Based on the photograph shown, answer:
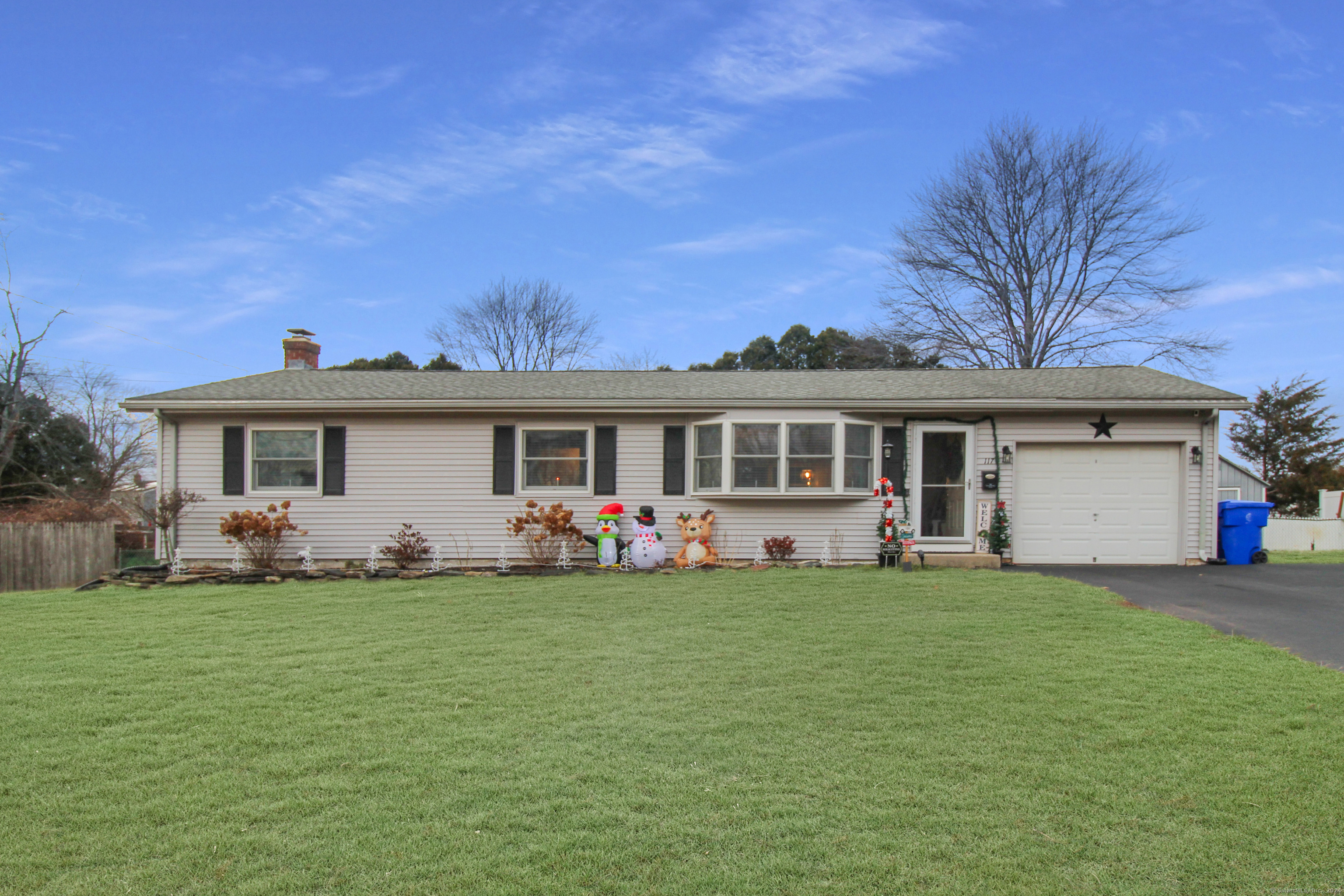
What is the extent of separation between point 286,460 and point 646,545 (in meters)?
5.81

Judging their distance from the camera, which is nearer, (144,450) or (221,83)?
(221,83)

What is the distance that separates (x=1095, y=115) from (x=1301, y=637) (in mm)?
22338

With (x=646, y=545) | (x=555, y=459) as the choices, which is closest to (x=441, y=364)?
(x=555, y=459)

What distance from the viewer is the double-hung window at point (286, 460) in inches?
480

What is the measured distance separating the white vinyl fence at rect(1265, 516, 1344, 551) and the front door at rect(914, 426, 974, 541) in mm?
13606

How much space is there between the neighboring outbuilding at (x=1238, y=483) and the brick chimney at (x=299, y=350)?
27693 millimetres

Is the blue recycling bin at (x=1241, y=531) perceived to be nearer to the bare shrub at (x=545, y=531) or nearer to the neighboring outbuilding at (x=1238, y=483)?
the bare shrub at (x=545, y=531)

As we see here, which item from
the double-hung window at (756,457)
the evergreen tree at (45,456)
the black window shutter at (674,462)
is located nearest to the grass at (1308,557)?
the double-hung window at (756,457)

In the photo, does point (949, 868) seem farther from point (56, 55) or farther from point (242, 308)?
point (242, 308)

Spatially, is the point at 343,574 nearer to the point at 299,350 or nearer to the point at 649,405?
A: the point at 649,405

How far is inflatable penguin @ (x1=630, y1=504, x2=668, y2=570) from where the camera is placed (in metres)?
11.3

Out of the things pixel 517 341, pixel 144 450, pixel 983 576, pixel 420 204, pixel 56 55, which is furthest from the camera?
pixel 517 341

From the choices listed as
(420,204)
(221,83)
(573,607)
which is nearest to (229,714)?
(573,607)

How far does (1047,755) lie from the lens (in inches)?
157
